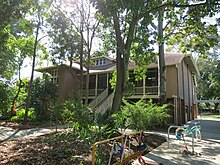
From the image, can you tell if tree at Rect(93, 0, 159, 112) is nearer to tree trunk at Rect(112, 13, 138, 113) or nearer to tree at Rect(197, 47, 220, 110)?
tree trunk at Rect(112, 13, 138, 113)

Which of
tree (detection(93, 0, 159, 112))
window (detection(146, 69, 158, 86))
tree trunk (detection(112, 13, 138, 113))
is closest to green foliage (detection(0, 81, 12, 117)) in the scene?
tree (detection(93, 0, 159, 112))

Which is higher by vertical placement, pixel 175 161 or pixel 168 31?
pixel 168 31

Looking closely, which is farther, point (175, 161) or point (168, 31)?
point (168, 31)

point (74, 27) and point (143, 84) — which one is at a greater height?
point (74, 27)

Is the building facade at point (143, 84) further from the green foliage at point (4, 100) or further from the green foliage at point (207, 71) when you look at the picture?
the green foliage at point (207, 71)

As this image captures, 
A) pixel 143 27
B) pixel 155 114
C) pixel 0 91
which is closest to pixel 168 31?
pixel 143 27

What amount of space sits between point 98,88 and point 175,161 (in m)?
15.8

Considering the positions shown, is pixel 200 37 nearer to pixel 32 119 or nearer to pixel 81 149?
pixel 81 149

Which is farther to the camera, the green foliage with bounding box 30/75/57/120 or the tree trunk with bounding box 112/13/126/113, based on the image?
the green foliage with bounding box 30/75/57/120

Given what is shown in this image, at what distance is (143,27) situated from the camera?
913 centimetres

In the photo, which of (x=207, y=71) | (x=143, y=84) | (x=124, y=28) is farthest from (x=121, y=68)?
(x=207, y=71)

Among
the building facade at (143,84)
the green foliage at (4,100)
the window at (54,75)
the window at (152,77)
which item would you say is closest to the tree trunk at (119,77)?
the building facade at (143,84)

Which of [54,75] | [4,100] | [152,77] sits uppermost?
[54,75]

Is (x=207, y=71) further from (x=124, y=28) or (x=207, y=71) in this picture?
(x=124, y=28)
